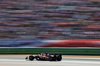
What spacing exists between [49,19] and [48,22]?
20 centimetres

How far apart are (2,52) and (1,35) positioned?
7.19ft

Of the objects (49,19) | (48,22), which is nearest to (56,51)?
(48,22)

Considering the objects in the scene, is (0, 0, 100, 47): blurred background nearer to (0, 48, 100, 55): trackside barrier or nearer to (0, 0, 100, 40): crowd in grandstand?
(0, 0, 100, 40): crowd in grandstand

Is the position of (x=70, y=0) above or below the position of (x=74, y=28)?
above

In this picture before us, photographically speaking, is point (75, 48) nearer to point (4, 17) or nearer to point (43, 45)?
point (43, 45)

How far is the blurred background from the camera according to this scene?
15.1 meters

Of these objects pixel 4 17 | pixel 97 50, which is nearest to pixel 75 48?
pixel 97 50

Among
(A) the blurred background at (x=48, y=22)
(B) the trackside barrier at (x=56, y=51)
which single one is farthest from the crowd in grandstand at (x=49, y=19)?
(B) the trackside barrier at (x=56, y=51)

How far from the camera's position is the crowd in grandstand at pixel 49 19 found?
1577 centimetres

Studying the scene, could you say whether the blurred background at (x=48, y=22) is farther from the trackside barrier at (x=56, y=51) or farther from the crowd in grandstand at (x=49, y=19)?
the trackside barrier at (x=56, y=51)

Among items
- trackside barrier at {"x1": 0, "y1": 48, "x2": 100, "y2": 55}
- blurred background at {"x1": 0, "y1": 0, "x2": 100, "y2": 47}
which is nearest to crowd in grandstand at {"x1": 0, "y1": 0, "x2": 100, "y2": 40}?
blurred background at {"x1": 0, "y1": 0, "x2": 100, "y2": 47}

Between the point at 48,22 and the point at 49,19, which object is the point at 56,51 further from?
the point at 49,19

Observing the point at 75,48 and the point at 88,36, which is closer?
the point at 75,48

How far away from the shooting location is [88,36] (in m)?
15.4
